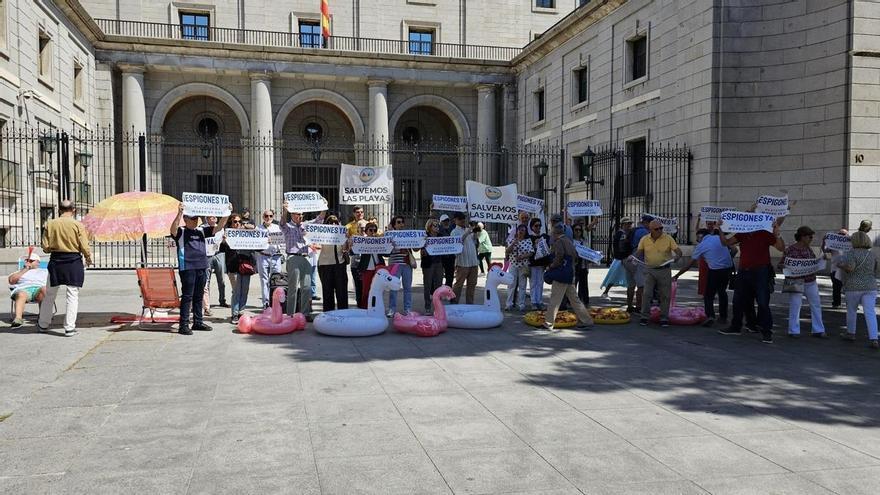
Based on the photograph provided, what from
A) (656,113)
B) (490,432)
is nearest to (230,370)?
(490,432)

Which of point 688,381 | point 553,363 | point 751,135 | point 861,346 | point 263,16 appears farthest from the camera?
point 263,16

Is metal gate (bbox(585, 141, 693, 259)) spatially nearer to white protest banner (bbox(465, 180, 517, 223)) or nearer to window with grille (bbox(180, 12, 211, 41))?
white protest banner (bbox(465, 180, 517, 223))

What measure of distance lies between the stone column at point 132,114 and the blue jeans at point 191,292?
20.9 metres

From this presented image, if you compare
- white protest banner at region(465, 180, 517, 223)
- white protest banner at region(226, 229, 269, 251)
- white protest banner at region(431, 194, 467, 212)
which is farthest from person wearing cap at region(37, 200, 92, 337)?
white protest banner at region(465, 180, 517, 223)

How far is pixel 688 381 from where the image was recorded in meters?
6.81

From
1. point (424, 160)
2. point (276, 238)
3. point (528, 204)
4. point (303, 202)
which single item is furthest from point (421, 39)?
point (276, 238)

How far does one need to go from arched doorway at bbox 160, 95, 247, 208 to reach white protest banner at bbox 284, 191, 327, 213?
71.8ft

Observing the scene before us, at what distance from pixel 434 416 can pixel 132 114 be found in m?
Answer: 27.8

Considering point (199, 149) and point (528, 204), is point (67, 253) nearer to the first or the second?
point (528, 204)

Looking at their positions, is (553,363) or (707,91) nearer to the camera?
(553,363)

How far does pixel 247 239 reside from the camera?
34.5 feet

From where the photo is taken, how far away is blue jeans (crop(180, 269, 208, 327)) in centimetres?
930

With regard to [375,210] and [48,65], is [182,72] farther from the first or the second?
[375,210]

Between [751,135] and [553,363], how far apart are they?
49.3 ft
